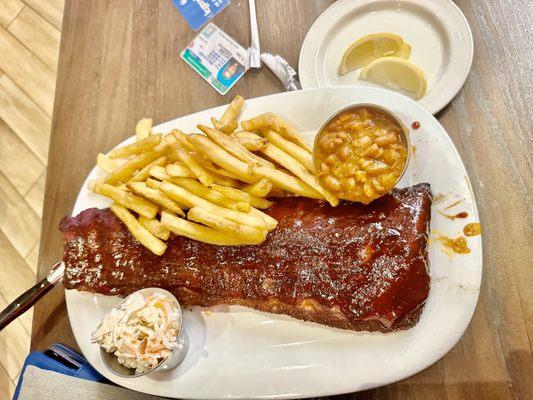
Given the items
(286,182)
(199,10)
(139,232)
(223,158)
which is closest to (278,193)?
(286,182)

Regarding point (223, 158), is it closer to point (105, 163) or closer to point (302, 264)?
point (302, 264)

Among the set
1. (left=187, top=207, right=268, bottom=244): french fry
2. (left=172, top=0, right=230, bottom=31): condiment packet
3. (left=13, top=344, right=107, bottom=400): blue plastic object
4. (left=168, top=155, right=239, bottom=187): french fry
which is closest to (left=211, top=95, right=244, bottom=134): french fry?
(left=168, top=155, right=239, bottom=187): french fry

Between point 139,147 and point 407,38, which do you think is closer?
point 139,147

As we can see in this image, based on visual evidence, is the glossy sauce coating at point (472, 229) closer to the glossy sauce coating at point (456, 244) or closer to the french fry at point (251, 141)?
the glossy sauce coating at point (456, 244)

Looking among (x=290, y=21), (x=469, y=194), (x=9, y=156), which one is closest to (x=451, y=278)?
(x=469, y=194)

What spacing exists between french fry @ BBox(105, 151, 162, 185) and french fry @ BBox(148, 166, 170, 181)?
0.11 m

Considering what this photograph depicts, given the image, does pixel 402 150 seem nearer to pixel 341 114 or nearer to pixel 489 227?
pixel 341 114

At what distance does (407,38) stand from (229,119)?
4.74 ft

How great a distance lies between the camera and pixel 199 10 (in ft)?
12.3

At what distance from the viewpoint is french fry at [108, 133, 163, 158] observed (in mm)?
2697

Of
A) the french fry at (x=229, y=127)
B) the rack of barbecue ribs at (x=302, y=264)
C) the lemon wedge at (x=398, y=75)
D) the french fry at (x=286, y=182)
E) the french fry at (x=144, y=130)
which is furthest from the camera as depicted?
the french fry at (x=144, y=130)

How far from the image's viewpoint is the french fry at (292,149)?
8.32ft

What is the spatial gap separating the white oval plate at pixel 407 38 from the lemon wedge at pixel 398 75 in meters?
0.08

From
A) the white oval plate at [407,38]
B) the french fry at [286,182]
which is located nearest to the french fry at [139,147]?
the french fry at [286,182]
